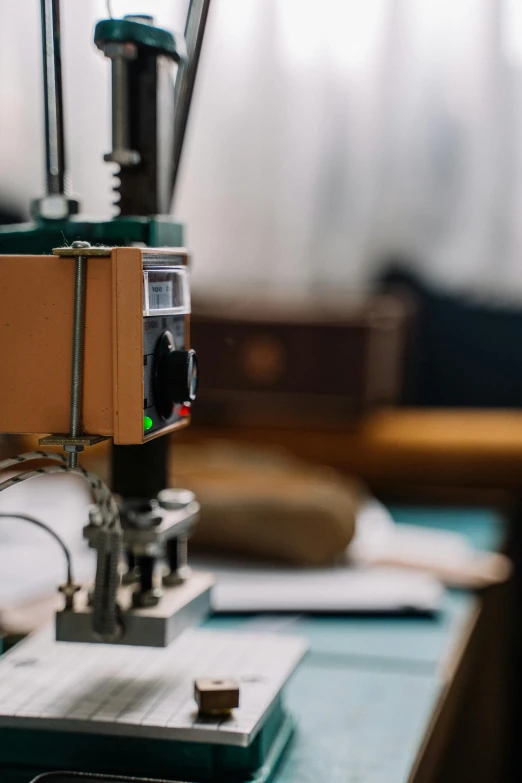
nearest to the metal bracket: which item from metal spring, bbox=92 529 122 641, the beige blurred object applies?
metal spring, bbox=92 529 122 641

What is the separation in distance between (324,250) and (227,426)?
48cm

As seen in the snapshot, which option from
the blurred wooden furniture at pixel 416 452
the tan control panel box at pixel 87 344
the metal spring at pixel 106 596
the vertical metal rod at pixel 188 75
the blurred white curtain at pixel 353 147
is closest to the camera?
the tan control panel box at pixel 87 344

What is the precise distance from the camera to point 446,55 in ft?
7.27

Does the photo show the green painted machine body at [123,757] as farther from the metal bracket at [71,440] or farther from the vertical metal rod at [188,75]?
the vertical metal rod at [188,75]

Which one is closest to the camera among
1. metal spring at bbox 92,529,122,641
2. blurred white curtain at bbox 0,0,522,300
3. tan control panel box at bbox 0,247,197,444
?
tan control panel box at bbox 0,247,197,444

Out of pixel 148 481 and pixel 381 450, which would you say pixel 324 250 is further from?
pixel 148 481

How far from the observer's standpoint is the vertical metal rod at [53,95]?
0.77m

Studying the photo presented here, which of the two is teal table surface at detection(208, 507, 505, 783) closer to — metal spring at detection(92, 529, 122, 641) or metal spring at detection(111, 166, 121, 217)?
metal spring at detection(92, 529, 122, 641)

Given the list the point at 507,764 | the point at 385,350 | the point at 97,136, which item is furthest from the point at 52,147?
the point at 385,350

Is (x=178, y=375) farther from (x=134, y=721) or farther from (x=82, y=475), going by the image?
(x=134, y=721)

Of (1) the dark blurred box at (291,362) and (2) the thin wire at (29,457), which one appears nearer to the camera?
(2) the thin wire at (29,457)

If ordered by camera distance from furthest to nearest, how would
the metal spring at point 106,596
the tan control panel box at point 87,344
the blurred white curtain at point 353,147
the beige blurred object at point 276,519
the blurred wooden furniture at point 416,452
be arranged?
the blurred white curtain at point 353,147 → the blurred wooden furniture at point 416,452 → the beige blurred object at point 276,519 → the metal spring at point 106,596 → the tan control panel box at point 87,344

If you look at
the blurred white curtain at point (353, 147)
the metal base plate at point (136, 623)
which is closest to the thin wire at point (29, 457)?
the metal base plate at point (136, 623)

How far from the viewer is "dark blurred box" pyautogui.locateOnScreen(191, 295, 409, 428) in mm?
2109
